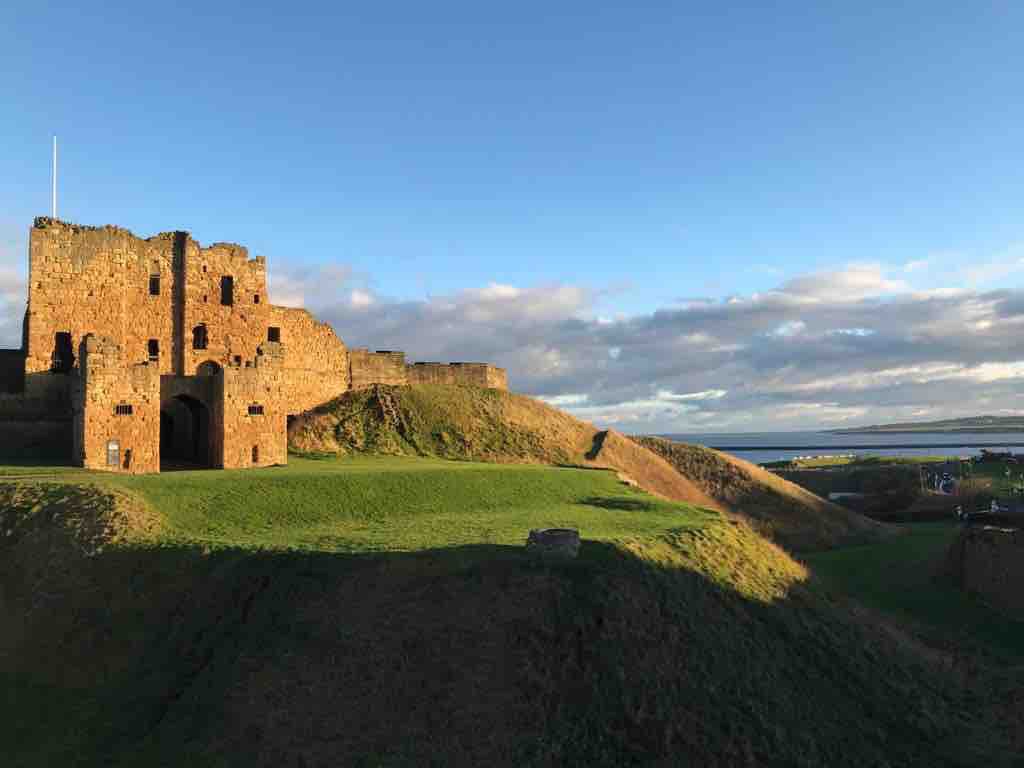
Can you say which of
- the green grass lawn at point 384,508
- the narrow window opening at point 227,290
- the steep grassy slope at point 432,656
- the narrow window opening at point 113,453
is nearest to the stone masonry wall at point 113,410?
the narrow window opening at point 113,453

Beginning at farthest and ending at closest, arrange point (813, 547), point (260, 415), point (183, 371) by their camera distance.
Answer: point (813, 547), point (183, 371), point (260, 415)

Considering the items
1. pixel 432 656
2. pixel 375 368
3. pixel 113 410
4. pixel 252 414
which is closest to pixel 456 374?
pixel 375 368

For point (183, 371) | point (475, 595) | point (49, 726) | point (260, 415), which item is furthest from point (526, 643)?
point (183, 371)

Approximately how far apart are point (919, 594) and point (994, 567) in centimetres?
298

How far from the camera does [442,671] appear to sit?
45.4ft

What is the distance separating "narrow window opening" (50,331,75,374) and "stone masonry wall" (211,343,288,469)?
9.17 metres

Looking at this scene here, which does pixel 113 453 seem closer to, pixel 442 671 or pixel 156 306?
pixel 156 306

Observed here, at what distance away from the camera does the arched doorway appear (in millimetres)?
36719

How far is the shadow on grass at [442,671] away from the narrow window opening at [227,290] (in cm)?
2498

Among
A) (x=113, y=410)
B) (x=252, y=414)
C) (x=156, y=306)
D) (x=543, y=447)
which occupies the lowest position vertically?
(x=543, y=447)

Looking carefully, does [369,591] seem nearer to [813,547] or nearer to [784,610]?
[784,610]

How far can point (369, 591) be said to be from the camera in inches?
613

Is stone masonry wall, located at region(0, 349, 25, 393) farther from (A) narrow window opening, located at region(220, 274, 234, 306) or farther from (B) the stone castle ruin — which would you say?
(A) narrow window opening, located at region(220, 274, 234, 306)

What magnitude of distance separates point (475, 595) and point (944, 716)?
36.8 ft
